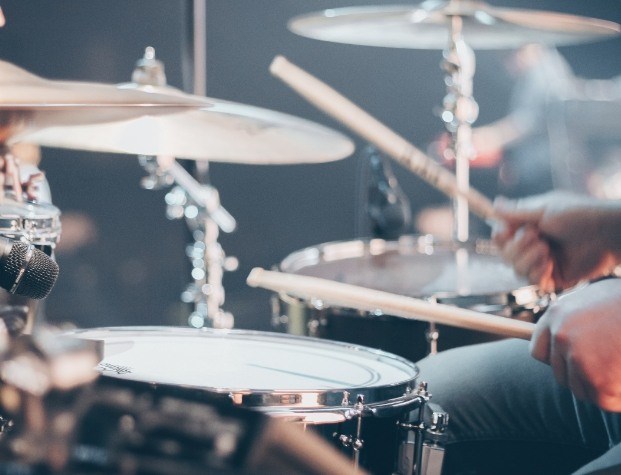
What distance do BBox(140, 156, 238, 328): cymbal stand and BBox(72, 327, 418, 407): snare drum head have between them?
587 mm

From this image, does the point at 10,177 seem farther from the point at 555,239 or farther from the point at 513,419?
the point at 555,239

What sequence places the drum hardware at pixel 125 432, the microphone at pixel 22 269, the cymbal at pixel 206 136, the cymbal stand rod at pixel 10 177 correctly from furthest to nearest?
the cymbal at pixel 206 136
the cymbal stand rod at pixel 10 177
the microphone at pixel 22 269
the drum hardware at pixel 125 432

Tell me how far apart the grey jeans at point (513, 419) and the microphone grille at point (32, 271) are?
54cm

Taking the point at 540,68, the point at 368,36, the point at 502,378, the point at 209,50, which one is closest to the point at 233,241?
the point at 209,50

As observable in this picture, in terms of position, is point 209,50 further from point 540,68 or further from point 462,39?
point 540,68

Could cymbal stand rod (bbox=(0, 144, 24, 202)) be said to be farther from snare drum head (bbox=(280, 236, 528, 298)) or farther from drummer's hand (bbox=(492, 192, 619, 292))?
drummer's hand (bbox=(492, 192, 619, 292))

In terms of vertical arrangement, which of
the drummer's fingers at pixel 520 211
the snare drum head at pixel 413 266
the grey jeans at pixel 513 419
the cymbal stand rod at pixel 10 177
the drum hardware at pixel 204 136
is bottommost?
the grey jeans at pixel 513 419

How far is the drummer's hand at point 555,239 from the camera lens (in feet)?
4.66

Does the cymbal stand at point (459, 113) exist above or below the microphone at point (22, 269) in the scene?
above

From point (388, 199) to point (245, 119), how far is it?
2.23 feet

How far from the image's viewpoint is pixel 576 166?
16.5ft

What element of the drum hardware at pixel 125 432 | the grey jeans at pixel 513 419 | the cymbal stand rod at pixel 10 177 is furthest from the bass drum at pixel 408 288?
the drum hardware at pixel 125 432

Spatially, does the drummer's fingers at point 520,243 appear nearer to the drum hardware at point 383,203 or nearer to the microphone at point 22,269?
the drum hardware at point 383,203

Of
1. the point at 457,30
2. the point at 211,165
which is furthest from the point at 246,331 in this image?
the point at 211,165
